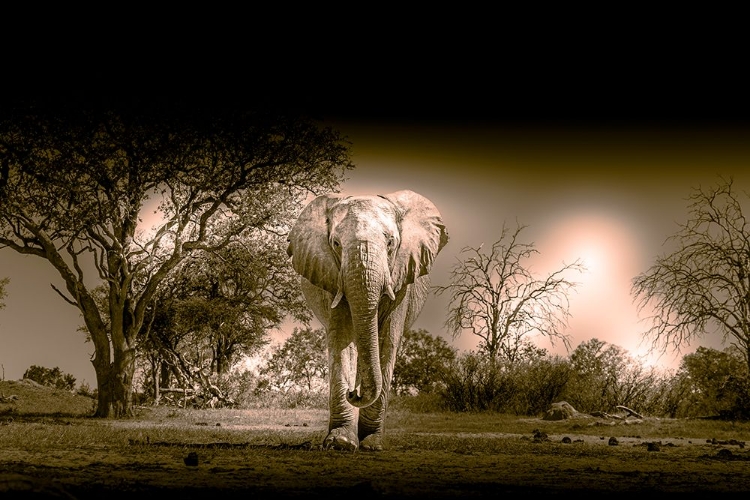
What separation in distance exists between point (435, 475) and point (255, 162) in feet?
45.8

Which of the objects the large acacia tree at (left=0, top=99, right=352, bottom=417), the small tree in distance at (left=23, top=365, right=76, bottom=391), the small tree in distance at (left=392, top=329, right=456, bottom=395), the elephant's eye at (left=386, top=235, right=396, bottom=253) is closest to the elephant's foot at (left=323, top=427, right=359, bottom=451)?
the elephant's eye at (left=386, top=235, right=396, bottom=253)

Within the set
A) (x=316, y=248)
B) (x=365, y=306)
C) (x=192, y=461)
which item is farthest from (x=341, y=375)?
(x=192, y=461)

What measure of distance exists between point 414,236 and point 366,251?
4.44ft

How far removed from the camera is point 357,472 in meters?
7.53

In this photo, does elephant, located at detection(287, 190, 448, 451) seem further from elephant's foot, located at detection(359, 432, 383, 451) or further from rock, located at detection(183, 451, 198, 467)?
rock, located at detection(183, 451, 198, 467)

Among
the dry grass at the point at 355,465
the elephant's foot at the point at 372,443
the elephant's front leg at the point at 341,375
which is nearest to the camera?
the dry grass at the point at 355,465

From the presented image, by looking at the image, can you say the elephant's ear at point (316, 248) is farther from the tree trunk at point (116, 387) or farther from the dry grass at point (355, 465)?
the tree trunk at point (116, 387)

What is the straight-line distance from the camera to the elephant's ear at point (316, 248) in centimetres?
1002

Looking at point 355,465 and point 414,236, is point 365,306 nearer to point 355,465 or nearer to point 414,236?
point 414,236

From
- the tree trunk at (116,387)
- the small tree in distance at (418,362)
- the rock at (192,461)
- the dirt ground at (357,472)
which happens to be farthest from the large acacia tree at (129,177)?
the rock at (192,461)

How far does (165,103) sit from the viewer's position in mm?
19203

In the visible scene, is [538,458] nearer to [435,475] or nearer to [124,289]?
[435,475]

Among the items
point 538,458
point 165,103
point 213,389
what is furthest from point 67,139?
point 538,458

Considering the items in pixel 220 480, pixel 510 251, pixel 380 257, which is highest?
pixel 510 251
